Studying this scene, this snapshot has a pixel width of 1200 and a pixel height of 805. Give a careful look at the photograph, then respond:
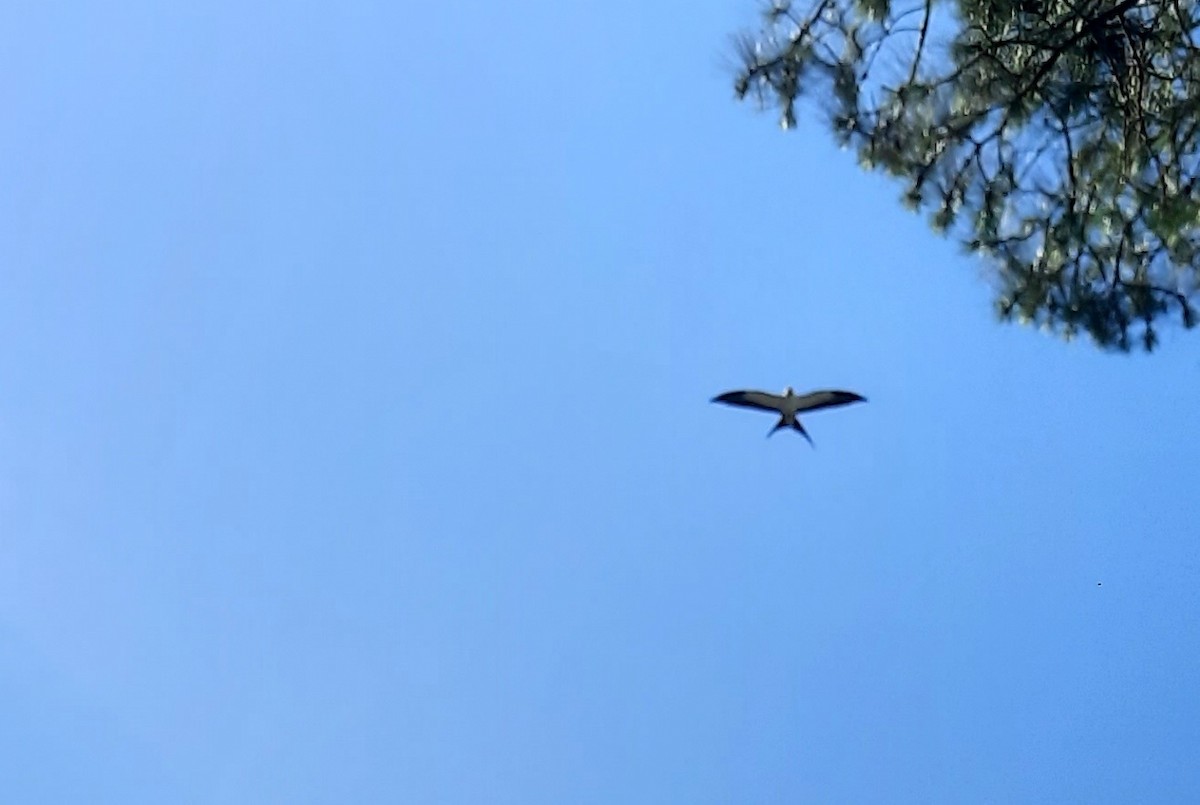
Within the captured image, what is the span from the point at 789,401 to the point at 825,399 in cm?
16

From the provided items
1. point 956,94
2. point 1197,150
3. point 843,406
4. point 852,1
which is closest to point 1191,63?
point 1197,150

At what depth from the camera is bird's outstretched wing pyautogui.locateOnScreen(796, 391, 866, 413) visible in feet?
19.9

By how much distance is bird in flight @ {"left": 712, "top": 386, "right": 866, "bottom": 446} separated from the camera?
6.07m

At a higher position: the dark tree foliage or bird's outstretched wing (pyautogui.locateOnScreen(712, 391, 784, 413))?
the dark tree foliage

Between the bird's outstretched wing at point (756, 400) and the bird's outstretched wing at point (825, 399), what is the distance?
0.30 feet

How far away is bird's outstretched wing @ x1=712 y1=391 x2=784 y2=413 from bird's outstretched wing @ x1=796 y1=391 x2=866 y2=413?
9cm

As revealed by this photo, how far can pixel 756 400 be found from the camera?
20.2 feet

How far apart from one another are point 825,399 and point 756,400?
302 millimetres

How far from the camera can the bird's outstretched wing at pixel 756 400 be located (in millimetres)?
6090

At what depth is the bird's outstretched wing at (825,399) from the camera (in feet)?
19.9

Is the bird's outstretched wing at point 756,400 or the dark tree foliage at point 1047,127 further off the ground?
the dark tree foliage at point 1047,127

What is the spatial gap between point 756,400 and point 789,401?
15cm

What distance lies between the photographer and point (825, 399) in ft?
20.0

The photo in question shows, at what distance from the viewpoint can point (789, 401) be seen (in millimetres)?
6145
